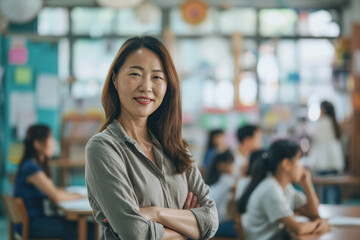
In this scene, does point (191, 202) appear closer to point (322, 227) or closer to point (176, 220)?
point (176, 220)

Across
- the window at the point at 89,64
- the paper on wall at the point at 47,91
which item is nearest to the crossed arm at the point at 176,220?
the paper on wall at the point at 47,91

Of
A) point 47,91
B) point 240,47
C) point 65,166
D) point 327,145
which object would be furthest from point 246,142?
point 240,47

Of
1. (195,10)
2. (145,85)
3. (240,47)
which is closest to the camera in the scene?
(145,85)

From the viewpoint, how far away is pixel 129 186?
5.57 ft

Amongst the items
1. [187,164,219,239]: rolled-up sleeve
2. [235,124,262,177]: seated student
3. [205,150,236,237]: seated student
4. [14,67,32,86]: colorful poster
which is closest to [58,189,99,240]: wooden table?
[205,150,236,237]: seated student

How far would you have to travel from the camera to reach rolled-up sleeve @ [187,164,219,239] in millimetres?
1859

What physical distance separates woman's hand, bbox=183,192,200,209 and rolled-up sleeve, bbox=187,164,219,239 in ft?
0.07

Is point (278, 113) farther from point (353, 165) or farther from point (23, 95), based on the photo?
point (23, 95)

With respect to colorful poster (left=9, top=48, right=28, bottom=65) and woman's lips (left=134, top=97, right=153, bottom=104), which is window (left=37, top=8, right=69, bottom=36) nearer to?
colorful poster (left=9, top=48, right=28, bottom=65)

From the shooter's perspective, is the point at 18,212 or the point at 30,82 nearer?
the point at 18,212

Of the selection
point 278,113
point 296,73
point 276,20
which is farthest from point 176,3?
point 278,113

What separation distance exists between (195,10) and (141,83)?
8099 millimetres

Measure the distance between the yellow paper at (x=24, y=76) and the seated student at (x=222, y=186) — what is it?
3102mm

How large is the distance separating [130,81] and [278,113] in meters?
8.19
